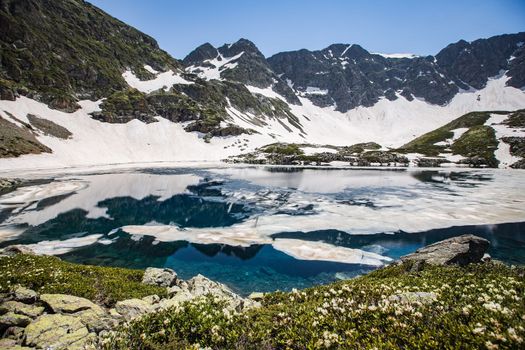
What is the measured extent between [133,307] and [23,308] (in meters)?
3.40

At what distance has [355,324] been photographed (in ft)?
25.9

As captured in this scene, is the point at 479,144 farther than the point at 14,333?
Yes

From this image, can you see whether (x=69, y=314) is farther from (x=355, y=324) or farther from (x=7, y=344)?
(x=355, y=324)

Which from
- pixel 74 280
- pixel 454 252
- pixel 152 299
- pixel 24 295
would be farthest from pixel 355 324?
pixel 74 280

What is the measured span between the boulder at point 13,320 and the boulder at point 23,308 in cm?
46

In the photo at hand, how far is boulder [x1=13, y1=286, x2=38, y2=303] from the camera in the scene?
10377 mm

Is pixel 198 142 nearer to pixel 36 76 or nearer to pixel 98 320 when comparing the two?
pixel 36 76

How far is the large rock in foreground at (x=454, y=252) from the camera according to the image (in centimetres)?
1576

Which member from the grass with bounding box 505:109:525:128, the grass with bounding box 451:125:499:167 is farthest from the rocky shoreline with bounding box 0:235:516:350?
the grass with bounding box 505:109:525:128

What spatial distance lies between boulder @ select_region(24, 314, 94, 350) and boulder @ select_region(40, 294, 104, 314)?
72cm

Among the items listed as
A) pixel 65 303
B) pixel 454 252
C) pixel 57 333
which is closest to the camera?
pixel 57 333

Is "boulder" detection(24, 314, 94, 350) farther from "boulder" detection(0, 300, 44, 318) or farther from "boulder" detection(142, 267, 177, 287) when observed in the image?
"boulder" detection(142, 267, 177, 287)

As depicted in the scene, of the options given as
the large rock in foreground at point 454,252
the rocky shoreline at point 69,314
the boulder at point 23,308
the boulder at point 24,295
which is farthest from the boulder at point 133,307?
the large rock in foreground at point 454,252

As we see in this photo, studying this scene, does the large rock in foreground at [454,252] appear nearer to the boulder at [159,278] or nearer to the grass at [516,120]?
the boulder at [159,278]
